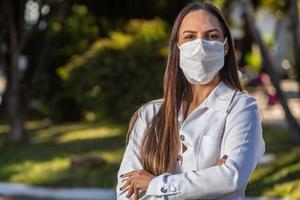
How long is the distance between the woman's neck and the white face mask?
24 mm

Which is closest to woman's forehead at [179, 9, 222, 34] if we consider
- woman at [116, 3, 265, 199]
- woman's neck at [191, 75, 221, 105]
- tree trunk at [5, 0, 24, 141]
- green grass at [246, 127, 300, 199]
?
woman at [116, 3, 265, 199]

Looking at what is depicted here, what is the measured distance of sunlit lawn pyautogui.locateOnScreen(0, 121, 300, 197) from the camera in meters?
8.68

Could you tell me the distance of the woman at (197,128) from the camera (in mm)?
2189

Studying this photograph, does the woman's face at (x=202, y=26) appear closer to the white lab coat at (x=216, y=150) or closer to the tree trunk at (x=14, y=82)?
the white lab coat at (x=216, y=150)

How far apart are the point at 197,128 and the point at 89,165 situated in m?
7.55

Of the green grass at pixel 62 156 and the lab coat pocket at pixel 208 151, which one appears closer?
the lab coat pocket at pixel 208 151

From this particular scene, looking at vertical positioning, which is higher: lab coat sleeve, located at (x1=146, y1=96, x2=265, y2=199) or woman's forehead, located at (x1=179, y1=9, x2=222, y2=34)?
woman's forehead, located at (x1=179, y1=9, x2=222, y2=34)

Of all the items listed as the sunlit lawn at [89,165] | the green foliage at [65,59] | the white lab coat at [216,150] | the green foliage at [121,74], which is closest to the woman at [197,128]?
the white lab coat at [216,150]

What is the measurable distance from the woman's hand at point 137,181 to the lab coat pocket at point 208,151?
19 cm

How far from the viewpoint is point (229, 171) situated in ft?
7.12

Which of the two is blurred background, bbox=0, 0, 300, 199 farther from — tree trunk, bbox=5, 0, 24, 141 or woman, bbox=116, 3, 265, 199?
woman, bbox=116, 3, 265, 199

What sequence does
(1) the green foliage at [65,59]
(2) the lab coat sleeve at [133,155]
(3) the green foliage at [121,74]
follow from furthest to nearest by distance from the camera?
(1) the green foliage at [65,59]
(3) the green foliage at [121,74]
(2) the lab coat sleeve at [133,155]

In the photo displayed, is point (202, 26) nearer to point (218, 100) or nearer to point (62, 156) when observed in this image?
point (218, 100)

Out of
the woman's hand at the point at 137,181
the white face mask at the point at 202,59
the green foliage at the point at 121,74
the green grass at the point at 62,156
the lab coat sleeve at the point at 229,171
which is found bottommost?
the green grass at the point at 62,156
